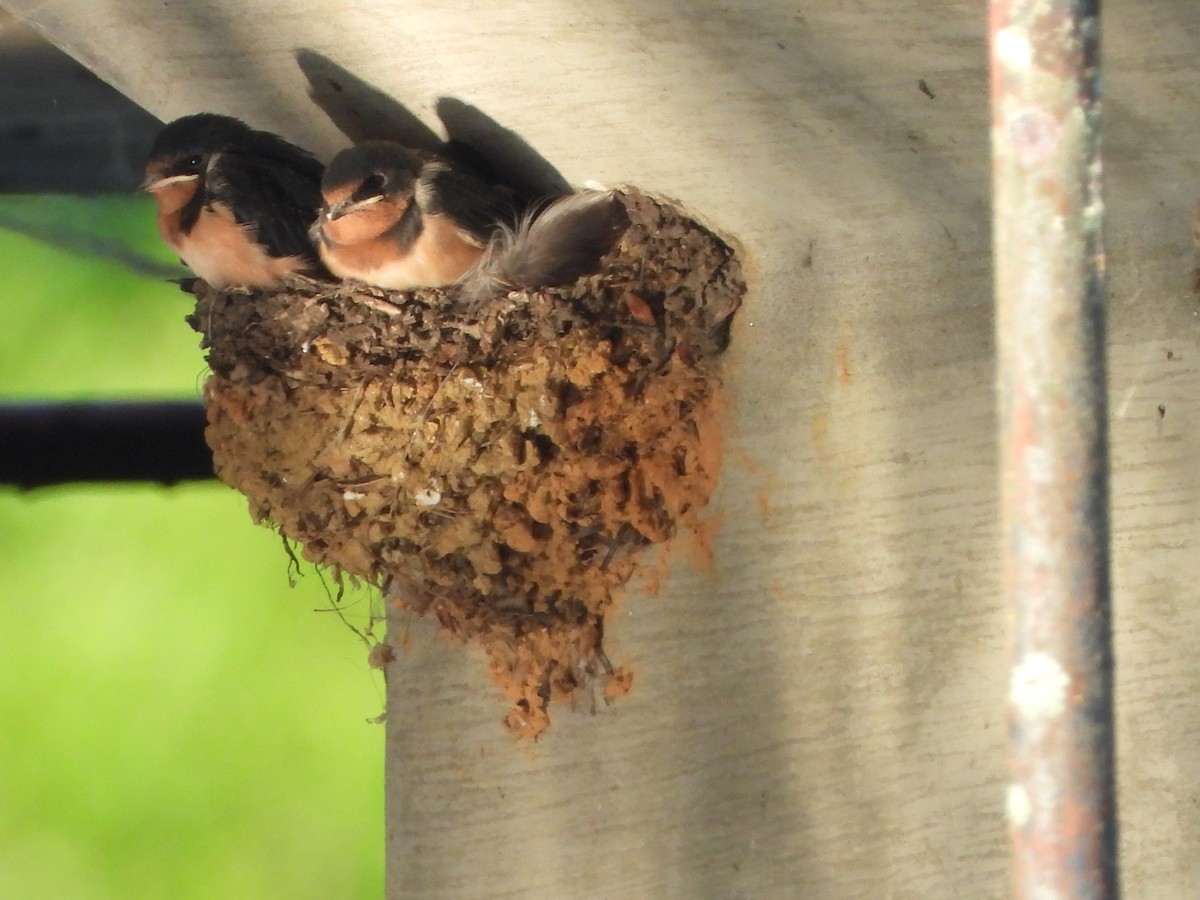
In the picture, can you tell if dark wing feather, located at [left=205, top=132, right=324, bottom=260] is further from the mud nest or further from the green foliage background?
the green foliage background

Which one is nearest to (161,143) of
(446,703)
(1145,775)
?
(446,703)

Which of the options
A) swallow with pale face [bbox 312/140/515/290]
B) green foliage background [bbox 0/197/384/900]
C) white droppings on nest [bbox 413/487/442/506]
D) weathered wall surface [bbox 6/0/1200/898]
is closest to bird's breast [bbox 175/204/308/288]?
swallow with pale face [bbox 312/140/515/290]

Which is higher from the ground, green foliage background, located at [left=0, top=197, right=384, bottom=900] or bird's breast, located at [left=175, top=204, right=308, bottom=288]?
bird's breast, located at [left=175, top=204, right=308, bottom=288]

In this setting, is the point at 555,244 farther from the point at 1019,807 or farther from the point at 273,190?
the point at 1019,807

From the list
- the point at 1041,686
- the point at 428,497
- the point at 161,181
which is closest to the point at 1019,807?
the point at 1041,686

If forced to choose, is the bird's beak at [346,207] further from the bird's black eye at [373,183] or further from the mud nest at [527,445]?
the mud nest at [527,445]

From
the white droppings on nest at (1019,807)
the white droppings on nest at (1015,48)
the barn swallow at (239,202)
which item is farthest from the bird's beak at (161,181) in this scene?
the white droppings on nest at (1019,807)
